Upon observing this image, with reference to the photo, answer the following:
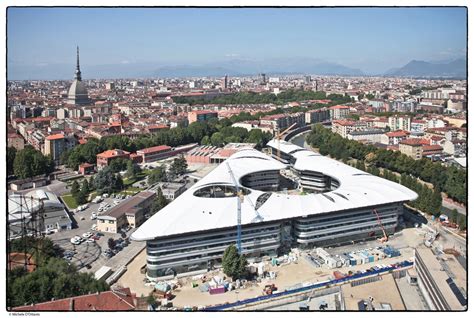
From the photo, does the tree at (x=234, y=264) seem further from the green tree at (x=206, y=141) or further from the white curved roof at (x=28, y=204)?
the green tree at (x=206, y=141)

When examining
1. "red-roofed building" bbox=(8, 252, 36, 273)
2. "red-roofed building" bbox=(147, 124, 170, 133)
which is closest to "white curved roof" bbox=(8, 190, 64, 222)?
"red-roofed building" bbox=(8, 252, 36, 273)

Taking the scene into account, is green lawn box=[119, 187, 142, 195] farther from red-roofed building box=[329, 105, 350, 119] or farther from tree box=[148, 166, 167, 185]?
red-roofed building box=[329, 105, 350, 119]

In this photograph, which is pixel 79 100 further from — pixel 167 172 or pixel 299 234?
pixel 299 234

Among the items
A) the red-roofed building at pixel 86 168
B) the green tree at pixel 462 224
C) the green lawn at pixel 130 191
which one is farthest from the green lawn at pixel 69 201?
the green tree at pixel 462 224

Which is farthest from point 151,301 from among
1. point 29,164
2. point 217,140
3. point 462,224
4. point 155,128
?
point 155,128

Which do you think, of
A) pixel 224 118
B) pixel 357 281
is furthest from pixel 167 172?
pixel 224 118

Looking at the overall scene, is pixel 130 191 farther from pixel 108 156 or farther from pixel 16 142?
pixel 16 142

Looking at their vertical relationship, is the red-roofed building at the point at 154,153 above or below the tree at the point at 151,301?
above
